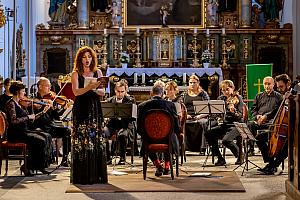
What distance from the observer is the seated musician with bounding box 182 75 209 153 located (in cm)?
1138

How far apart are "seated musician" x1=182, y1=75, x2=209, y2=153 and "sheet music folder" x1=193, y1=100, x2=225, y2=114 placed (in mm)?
851

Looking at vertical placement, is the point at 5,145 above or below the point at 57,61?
below

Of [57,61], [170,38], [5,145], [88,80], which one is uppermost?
[170,38]

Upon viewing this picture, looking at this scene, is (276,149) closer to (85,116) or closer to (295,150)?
(295,150)

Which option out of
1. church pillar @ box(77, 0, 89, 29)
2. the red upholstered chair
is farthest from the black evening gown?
church pillar @ box(77, 0, 89, 29)

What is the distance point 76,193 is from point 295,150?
2.43 m

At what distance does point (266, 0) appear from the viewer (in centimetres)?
2012

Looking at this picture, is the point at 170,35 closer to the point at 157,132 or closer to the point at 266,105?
the point at 266,105

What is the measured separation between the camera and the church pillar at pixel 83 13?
782 inches

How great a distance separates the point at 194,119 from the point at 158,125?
9.51 feet

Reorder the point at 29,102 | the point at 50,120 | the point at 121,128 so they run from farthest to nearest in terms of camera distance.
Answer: the point at 121,128
the point at 50,120
the point at 29,102

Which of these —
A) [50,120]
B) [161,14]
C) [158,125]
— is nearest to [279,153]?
[158,125]

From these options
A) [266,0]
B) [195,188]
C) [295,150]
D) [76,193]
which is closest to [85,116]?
[76,193]

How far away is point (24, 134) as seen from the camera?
9.08 metres
